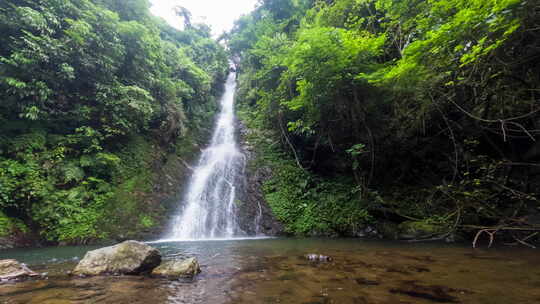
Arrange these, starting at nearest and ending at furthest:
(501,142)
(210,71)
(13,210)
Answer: (501,142) < (13,210) < (210,71)

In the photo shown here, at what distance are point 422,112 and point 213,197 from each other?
8.38m

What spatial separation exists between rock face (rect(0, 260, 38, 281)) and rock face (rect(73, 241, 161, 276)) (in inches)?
24.1

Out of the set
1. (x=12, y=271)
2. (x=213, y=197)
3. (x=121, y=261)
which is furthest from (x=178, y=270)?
(x=213, y=197)

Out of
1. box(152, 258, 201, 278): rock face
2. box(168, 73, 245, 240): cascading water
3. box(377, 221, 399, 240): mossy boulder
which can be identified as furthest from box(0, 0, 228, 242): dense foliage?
box(377, 221, 399, 240): mossy boulder

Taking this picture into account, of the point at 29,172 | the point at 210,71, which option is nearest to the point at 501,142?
the point at 29,172

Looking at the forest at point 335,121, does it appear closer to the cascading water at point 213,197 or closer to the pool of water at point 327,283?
the cascading water at point 213,197

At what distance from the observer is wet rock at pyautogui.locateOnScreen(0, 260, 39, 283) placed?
3.38 m

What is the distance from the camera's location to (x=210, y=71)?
888 inches

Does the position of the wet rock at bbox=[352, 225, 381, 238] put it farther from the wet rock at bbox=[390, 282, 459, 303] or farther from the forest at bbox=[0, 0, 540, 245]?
the wet rock at bbox=[390, 282, 459, 303]

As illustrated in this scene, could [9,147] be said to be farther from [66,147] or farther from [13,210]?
[13,210]

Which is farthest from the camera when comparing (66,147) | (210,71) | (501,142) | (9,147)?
(210,71)

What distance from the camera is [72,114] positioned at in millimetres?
9117

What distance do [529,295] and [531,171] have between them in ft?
16.0

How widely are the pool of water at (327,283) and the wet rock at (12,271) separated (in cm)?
26
